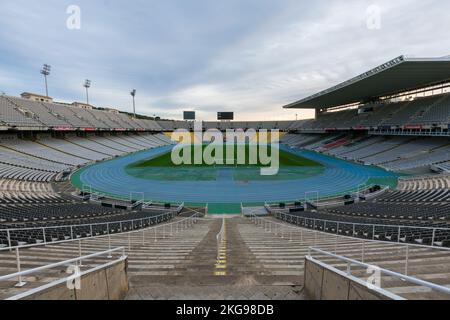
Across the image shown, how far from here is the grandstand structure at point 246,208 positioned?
4832 mm

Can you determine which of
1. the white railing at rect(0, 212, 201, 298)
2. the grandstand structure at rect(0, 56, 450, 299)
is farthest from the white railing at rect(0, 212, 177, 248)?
the white railing at rect(0, 212, 201, 298)

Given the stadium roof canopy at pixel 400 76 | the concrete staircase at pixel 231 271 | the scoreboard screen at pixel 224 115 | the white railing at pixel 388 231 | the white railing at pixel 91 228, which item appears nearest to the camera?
the concrete staircase at pixel 231 271

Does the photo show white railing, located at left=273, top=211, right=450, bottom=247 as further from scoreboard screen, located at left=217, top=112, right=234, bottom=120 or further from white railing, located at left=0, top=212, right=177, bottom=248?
scoreboard screen, located at left=217, top=112, right=234, bottom=120

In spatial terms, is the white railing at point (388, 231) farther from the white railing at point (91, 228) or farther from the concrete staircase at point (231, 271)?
the white railing at point (91, 228)

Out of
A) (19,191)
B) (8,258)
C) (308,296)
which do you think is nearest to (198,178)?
(19,191)

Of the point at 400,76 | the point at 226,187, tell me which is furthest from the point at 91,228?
the point at 400,76

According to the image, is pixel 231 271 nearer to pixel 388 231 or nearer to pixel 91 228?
pixel 91 228

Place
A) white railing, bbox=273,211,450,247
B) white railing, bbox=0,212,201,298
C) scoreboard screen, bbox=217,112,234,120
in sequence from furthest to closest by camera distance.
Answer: scoreboard screen, bbox=217,112,234,120, white railing, bbox=273,211,450,247, white railing, bbox=0,212,201,298

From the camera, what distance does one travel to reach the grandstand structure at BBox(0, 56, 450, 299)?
15.9 ft

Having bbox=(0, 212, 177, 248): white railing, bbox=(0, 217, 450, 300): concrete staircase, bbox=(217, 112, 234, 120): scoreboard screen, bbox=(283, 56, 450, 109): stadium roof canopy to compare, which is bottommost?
bbox=(0, 212, 177, 248): white railing

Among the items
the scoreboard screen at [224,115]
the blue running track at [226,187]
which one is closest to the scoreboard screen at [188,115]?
the scoreboard screen at [224,115]

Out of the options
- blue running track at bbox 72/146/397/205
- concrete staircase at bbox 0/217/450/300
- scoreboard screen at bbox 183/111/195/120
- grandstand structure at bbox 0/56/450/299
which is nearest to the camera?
concrete staircase at bbox 0/217/450/300

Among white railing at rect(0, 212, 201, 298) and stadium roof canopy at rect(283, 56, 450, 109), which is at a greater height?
stadium roof canopy at rect(283, 56, 450, 109)
